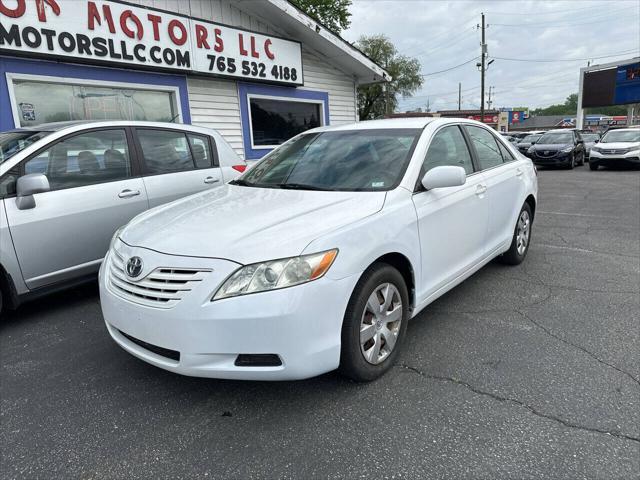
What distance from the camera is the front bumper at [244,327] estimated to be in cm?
220

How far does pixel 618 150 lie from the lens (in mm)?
15555

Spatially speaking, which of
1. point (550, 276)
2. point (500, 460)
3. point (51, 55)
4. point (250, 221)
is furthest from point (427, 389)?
point (51, 55)

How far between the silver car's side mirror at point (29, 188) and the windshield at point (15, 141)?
370 millimetres

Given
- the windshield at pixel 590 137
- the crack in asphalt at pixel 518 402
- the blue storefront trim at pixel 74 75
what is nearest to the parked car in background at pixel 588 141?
Answer: the windshield at pixel 590 137

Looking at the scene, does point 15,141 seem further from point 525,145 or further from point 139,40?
point 525,145

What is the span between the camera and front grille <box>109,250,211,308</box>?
90.0 inches

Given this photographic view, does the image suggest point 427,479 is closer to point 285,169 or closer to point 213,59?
point 285,169

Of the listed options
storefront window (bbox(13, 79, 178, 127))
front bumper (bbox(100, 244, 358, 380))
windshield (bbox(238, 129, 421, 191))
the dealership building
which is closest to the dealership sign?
the dealership building

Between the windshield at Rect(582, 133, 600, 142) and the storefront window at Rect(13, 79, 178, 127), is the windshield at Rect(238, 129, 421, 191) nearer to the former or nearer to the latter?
the storefront window at Rect(13, 79, 178, 127)

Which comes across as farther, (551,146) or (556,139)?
(556,139)

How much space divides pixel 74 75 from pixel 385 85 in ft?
99.3

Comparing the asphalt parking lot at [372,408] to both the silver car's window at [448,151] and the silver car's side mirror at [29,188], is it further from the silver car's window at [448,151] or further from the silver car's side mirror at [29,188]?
the silver car's window at [448,151]

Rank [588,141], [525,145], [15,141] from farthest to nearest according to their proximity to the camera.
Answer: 1. [525,145]
2. [588,141]
3. [15,141]

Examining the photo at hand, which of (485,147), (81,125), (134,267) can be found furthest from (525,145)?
(134,267)
